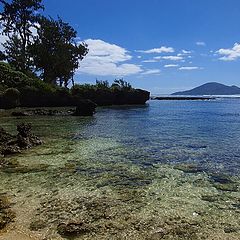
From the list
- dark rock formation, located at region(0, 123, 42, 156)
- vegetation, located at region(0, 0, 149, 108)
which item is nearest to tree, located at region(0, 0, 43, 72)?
vegetation, located at region(0, 0, 149, 108)

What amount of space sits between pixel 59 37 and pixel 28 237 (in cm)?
8566

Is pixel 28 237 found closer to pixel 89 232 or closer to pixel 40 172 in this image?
pixel 89 232

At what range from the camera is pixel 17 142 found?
2256 cm

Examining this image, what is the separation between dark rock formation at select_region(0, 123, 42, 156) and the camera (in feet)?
67.3

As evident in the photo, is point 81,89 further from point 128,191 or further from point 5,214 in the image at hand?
point 5,214

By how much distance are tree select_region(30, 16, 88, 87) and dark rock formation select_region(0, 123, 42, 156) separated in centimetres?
6422

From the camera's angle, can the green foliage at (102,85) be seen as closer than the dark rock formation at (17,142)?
No

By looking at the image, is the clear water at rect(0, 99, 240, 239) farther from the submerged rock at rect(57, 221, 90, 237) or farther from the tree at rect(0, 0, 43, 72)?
the tree at rect(0, 0, 43, 72)

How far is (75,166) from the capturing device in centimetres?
1700

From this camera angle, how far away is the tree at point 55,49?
86.9 metres

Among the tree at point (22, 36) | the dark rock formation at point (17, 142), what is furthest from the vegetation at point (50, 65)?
the dark rock formation at point (17, 142)

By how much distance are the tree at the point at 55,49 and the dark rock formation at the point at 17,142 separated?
211 feet

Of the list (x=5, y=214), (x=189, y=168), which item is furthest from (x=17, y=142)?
(x=5, y=214)

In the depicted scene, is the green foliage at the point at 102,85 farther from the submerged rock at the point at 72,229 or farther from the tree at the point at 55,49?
A: the submerged rock at the point at 72,229
